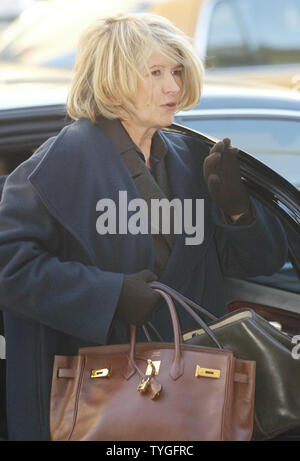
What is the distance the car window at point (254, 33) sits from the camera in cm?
485

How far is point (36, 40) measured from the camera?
14.5 feet

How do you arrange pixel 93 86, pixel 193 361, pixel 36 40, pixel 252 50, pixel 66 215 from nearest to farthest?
pixel 193 361
pixel 66 215
pixel 93 86
pixel 36 40
pixel 252 50

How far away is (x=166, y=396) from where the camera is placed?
5.79 feet

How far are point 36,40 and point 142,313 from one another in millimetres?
2829

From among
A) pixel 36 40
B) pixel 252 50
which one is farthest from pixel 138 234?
pixel 252 50

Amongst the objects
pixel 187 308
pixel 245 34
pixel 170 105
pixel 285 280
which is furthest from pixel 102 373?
pixel 245 34

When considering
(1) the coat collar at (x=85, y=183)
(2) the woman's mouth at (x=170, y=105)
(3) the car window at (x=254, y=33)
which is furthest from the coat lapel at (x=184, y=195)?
(3) the car window at (x=254, y=33)

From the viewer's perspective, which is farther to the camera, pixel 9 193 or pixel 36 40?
pixel 36 40

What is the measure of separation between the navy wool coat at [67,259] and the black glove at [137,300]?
0.07 feet

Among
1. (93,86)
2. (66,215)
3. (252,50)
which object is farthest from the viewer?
(252,50)

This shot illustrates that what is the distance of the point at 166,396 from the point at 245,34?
364 cm

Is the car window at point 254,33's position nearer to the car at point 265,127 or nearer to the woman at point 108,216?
the car at point 265,127

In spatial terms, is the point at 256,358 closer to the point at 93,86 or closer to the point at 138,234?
the point at 138,234
